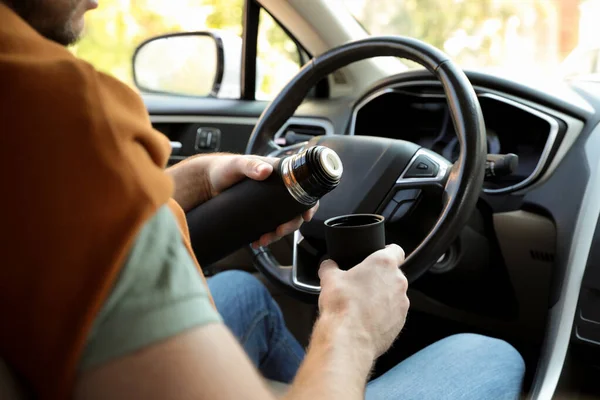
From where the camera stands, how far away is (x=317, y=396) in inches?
24.9

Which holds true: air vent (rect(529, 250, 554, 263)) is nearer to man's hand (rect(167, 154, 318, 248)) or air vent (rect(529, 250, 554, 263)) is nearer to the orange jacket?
man's hand (rect(167, 154, 318, 248))

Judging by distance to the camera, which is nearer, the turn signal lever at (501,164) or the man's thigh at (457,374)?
the man's thigh at (457,374)

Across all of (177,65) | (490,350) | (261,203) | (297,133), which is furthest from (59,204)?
(177,65)

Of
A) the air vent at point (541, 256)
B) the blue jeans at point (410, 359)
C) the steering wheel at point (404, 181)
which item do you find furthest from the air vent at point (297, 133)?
the air vent at point (541, 256)

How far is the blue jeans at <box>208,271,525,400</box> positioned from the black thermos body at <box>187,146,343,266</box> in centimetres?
33

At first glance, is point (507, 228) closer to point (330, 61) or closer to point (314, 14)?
point (330, 61)

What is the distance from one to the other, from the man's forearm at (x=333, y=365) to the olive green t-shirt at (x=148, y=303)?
186 mm

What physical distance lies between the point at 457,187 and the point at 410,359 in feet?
1.05

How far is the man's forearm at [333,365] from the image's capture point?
648 millimetres

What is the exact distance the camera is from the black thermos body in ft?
2.80

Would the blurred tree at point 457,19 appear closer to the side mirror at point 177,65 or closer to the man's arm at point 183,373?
the side mirror at point 177,65

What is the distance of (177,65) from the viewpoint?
8.01 feet

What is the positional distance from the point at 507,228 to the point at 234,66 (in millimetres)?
1203

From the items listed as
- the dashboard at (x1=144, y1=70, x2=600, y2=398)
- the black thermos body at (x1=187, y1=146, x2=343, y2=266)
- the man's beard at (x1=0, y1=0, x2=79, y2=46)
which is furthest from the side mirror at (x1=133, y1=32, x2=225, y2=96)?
the man's beard at (x1=0, y1=0, x2=79, y2=46)
